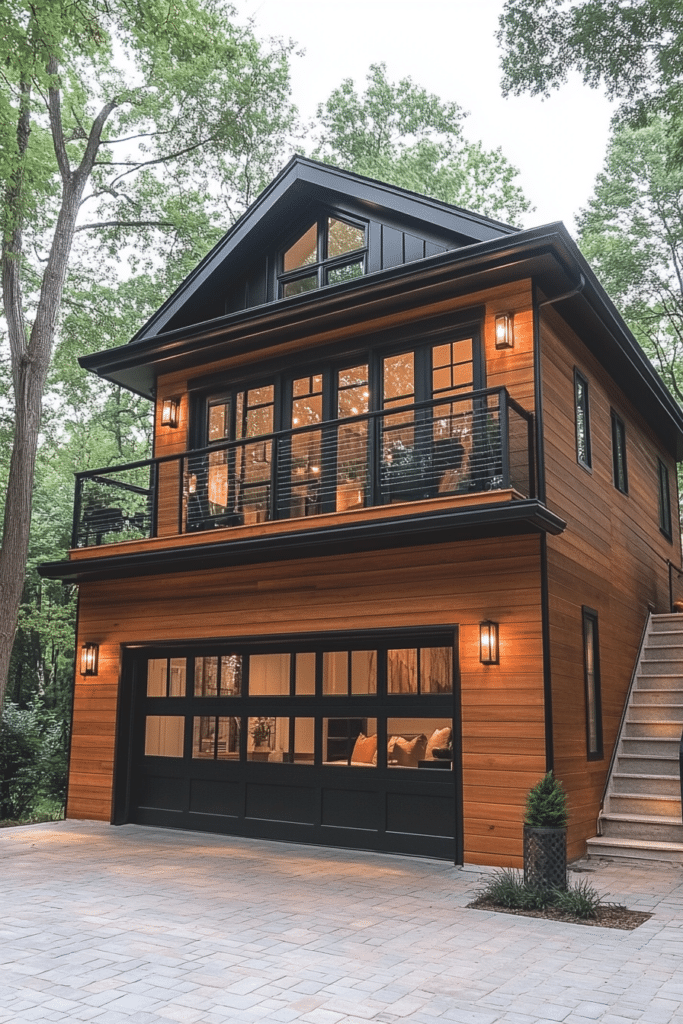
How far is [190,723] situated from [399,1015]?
7078 mm

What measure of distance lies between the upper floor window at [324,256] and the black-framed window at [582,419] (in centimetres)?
319

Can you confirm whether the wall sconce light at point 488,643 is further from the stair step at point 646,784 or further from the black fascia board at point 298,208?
the black fascia board at point 298,208

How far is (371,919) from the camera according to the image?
6602 millimetres

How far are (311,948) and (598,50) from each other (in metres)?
9.85

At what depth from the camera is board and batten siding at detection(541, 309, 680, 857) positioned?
916 centimetres

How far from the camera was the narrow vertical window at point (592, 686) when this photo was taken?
9.95 meters

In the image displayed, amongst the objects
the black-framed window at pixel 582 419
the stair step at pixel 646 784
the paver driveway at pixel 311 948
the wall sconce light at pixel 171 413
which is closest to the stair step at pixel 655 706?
the stair step at pixel 646 784

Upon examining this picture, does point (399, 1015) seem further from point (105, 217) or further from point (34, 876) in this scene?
point (105, 217)

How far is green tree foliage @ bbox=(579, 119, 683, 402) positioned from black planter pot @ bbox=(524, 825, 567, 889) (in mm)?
17341

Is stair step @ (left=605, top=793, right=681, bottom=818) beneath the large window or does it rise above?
beneath

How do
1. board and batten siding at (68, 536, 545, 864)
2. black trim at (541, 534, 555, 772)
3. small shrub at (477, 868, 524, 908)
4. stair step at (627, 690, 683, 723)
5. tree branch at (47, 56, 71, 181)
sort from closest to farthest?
small shrub at (477, 868, 524, 908) → black trim at (541, 534, 555, 772) → board and batten siding at (68, 536, 545, 864) → stair step at (627, 690, 683, 723) → tree branch at (47, 56, 71, 181)

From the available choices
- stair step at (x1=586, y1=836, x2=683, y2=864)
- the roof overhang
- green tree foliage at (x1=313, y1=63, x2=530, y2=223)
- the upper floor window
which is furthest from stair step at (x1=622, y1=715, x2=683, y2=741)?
green tree foliage at (x1=313, y1=63, x2=530, y2=223)

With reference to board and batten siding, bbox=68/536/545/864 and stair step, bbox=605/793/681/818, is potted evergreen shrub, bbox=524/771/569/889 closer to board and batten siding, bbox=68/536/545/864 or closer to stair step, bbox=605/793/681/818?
board and batten siding, bbox=68/536/545/864

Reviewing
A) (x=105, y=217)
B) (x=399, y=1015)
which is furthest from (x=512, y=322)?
(x=105, y=217)
